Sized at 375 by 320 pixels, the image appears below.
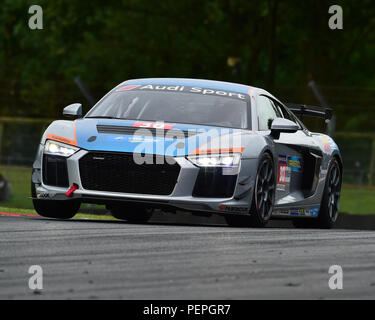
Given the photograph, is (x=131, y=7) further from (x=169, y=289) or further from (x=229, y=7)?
(x=169, y=289)

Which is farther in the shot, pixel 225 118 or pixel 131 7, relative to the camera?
pixel 131 7

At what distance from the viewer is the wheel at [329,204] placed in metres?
13.1

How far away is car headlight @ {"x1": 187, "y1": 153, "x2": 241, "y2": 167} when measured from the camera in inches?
410

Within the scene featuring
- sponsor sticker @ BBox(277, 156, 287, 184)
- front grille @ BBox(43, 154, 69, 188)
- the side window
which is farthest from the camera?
the side window

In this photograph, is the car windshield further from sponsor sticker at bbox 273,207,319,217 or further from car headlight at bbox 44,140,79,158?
sponsor sticker at bbox 273,207,319,217

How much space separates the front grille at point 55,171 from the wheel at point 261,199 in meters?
1.63

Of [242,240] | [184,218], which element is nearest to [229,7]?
[184,218]

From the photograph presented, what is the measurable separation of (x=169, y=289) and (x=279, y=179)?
5223mm

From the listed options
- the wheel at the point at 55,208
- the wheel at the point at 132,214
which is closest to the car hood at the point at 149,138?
the wheel at the point at 55,208

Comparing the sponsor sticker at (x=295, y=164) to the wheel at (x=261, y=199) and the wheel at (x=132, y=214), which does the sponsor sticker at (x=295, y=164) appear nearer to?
the wheel at (x=261, y=199)

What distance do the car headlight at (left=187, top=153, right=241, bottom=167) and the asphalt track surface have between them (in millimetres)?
594

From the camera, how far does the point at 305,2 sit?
1211 inches

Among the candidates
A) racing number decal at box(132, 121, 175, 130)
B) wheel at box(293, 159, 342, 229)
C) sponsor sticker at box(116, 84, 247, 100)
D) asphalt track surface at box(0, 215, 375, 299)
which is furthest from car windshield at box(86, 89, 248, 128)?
wheel at box(293, 159, 342, 229)

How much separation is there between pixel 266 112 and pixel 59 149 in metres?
2.57
